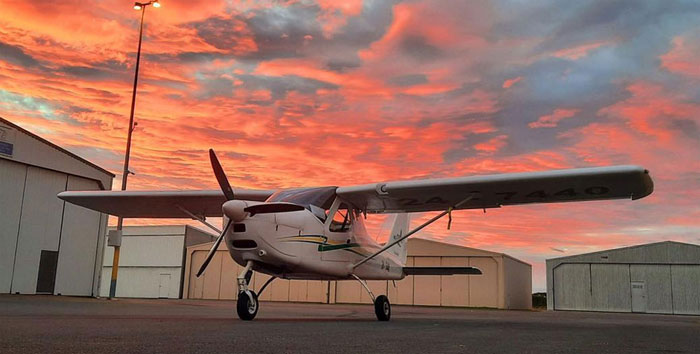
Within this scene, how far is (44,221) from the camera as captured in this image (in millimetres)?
23266

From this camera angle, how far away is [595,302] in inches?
1428

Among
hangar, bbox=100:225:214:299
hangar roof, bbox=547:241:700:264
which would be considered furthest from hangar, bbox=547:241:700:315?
A: hangar, bbox=100:225:214:299

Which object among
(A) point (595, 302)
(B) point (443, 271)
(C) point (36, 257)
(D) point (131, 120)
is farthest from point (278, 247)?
(A) point (595, 302)

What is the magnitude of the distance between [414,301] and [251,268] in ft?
90.2

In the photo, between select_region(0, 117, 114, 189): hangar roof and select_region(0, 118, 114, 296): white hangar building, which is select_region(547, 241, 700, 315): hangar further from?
select_region(0, 117, 114, 189): hangar roof

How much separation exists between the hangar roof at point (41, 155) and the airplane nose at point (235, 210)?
52.1ft

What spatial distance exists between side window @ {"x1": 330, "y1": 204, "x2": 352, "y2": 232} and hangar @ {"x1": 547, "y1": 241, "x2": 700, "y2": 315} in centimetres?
2838

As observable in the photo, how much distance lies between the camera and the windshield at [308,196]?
11.3 m

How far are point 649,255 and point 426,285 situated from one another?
13.6 metres

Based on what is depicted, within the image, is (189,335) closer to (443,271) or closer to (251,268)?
(251,268)

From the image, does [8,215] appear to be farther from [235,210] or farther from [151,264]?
[151,264]

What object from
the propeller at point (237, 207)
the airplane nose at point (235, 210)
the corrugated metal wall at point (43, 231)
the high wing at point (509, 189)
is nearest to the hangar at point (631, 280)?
the high wing at point (509, 189)

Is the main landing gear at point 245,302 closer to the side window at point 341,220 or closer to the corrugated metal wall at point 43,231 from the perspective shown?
the side window at point 341,220

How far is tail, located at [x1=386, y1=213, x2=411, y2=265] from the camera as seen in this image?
16072mm
